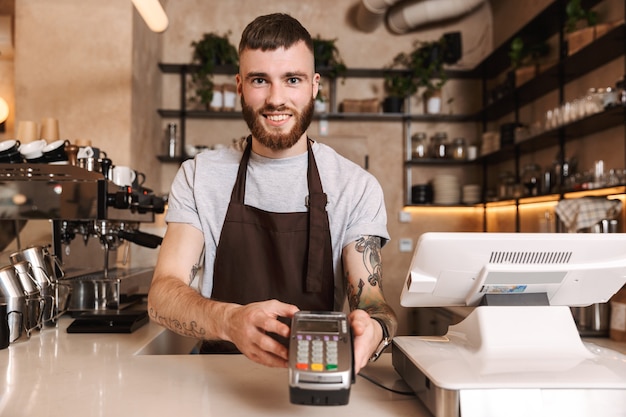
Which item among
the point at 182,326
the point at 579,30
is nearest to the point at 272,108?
the point at 182,326

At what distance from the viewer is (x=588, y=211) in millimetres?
2602

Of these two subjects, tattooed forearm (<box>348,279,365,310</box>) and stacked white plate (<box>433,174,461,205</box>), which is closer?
tattooed forearm (<box>348,279,365,310</box>)

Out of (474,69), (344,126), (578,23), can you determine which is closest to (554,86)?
(578,23)

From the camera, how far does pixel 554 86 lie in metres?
3.54

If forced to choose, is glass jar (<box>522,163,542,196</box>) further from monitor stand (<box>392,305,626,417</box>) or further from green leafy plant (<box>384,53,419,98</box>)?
monitor stand (<box>392,305,626,417</box>)

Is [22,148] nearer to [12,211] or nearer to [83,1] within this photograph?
[12,211]

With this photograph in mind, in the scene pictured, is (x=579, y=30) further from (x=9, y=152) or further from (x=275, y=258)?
(x=9, y=152)

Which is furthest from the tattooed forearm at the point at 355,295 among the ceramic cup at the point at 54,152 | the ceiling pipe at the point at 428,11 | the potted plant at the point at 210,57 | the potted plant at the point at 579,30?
the ceiling pipe at the point at 428,11

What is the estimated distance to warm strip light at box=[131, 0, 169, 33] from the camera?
2008 millimetres

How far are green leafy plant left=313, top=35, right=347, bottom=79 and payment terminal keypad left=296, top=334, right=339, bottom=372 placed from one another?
375cm

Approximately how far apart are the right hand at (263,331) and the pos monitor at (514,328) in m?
0.24

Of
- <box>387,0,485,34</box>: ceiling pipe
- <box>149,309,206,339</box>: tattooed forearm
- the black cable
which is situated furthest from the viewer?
<box>387,0,485,34</box>: ceiling pipe

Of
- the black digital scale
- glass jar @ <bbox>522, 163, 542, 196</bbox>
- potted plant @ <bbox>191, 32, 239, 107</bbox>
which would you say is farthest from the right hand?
potted plant @ <bbox>191, 32, 239, 107</bbox>

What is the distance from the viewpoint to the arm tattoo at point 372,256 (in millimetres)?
1312
